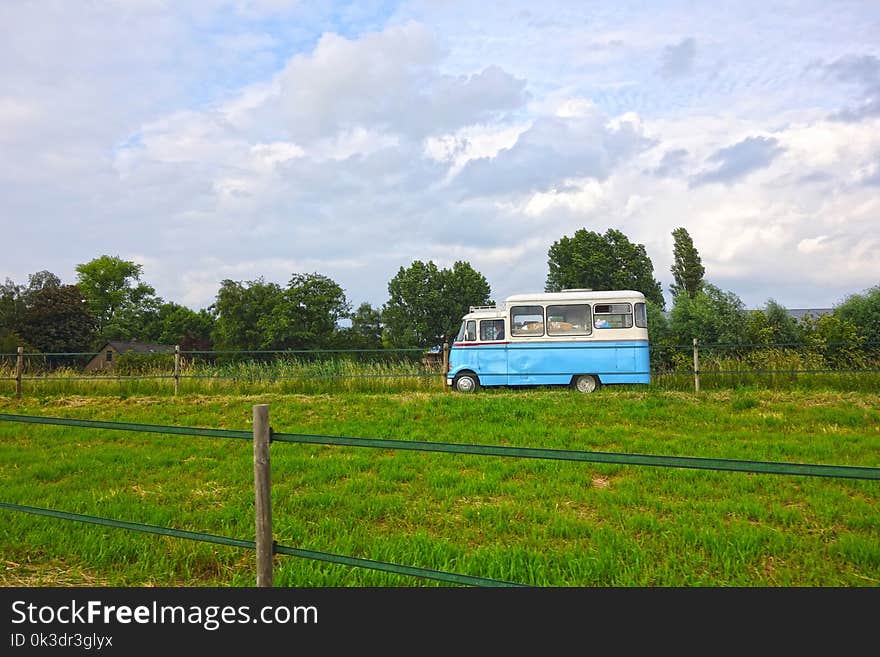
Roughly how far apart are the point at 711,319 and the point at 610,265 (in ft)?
70.0

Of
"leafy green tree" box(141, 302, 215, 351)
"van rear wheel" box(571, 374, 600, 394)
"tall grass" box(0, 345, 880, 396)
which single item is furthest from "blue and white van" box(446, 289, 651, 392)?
"leafy green tree" box(141, 302, 215, 351)

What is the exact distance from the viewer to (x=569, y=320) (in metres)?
16.3

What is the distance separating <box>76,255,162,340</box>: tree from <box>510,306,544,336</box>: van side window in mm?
62543

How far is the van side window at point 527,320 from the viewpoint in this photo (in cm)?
1641

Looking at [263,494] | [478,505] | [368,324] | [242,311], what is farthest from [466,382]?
[368,324]

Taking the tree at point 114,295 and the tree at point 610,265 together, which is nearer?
the tree at point 610,265

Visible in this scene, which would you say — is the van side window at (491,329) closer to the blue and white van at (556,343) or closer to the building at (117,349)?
the blue and white van at (556,343)

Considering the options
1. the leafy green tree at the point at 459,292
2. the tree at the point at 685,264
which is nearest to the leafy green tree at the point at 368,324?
the leafy green tree at the point at 459,292

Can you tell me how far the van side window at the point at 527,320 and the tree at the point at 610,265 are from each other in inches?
1381

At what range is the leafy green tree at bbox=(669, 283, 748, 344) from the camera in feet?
102

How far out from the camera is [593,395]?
13352 millimetres

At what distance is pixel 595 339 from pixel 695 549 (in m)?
12.0

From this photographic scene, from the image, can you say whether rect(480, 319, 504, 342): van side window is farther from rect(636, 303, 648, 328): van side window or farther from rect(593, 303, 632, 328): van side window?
rect(636, 303, 648, 328): van side window
